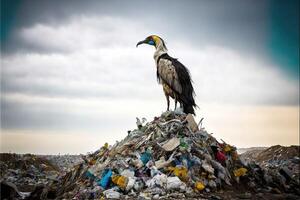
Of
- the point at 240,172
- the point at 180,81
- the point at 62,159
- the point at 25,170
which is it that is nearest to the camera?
the point at 240,172

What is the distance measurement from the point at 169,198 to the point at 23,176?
A: 9136mm

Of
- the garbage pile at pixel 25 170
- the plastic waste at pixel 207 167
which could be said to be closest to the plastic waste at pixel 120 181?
the plastic waste at pixel 207 167

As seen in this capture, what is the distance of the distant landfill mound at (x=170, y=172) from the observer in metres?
5.84

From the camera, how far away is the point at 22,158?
15531 millimetres

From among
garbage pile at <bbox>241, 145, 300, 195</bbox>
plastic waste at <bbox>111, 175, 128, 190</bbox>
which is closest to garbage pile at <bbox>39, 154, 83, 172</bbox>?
garbage pile at <bbox>241, 145, 300, 195</bbox>

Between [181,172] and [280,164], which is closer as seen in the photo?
[181,172]

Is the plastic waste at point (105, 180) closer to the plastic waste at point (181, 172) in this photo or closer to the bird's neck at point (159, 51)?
the plastic waste at point (181, 172)

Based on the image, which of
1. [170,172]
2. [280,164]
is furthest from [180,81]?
[280,164]

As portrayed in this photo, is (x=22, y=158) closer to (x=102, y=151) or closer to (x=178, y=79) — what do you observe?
(x=102, y=151)

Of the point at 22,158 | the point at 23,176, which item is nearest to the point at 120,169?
the point at 23,176

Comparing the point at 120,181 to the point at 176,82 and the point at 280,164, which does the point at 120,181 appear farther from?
the point at 280,164

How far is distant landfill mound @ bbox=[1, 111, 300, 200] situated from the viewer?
5836 mm

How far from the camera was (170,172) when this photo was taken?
6105 mm

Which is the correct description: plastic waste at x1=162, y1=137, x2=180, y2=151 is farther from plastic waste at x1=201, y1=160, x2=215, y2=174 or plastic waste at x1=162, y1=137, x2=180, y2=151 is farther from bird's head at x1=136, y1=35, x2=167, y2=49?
bird's head at x1=136, y1=35, x2=167, y2=49
